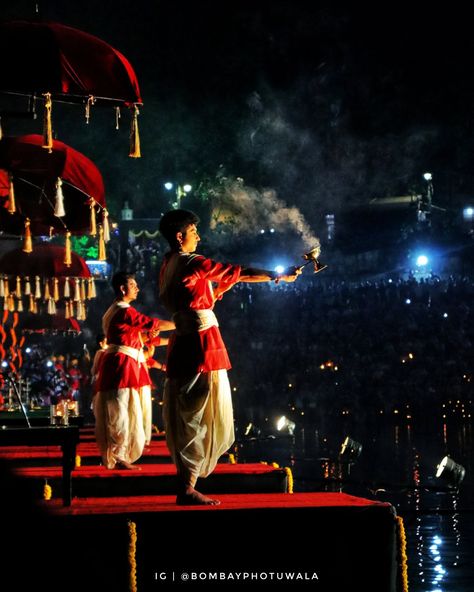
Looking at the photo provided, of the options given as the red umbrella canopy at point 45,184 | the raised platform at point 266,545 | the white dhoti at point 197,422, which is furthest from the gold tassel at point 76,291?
the raised platform at point 266,545

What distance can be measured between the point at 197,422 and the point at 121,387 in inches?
110

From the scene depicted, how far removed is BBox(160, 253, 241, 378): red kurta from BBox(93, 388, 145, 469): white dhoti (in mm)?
2494

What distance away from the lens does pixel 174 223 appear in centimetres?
670

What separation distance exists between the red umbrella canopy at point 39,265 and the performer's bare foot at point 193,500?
370 inches

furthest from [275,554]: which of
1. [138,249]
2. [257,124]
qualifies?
[257,124]

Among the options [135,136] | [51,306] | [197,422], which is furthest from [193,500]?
[51,306]

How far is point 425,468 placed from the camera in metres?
14.9

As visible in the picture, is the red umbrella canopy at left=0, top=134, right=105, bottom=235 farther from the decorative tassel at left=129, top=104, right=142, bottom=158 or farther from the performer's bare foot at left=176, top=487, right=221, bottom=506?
the performer's bare foot at left=176, top=487, right=221, bottom=506

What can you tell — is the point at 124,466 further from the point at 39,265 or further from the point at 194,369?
the point at 39,265

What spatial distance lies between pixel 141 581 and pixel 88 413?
71.3 ft

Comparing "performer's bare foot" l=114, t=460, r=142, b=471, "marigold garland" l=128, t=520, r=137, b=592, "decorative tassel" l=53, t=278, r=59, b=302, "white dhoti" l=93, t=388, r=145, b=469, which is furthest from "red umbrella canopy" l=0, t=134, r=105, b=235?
"marigold garland" l=128, t=520, r=137, b=592

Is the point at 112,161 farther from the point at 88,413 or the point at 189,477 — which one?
the point at 189,477

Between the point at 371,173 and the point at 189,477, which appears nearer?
the point at 189,477

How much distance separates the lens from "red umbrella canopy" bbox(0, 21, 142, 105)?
25.5 ft
